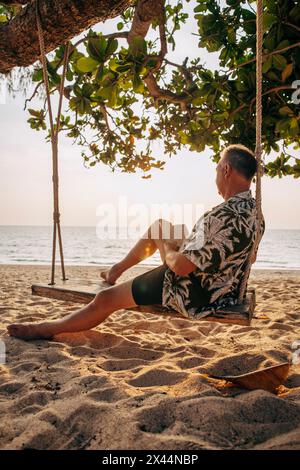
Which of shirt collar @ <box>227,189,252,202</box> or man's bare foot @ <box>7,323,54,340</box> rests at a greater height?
shirt collar @ <box>227,189,252,202</box>

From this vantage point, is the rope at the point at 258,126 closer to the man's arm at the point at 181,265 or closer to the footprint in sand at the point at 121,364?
the man's arm at the point at 181,265

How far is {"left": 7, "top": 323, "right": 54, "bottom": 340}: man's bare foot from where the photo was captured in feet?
7.83

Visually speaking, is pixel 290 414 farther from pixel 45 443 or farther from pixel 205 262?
pixel 45 443

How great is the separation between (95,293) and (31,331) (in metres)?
0.56

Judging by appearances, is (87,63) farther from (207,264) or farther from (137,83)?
(207,264)

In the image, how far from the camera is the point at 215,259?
5.94 ft

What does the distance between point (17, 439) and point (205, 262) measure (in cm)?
115

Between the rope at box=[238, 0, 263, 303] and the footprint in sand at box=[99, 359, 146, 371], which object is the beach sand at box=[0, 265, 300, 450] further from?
the rope at box=[238, 0, 263, 303]

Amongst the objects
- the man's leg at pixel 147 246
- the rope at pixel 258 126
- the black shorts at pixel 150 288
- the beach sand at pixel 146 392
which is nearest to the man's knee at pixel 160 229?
the man's leg at pixel 147 246

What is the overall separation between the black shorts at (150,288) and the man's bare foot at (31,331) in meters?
0.76

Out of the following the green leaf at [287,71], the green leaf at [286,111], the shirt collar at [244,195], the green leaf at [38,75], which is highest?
the green leaf at [38,75]

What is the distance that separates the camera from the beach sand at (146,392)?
1.23 meters

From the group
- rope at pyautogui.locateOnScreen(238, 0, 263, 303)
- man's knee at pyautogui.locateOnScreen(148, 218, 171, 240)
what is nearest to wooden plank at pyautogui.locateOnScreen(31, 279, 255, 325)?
rope at pyautogui.locateOnScreen(238, 0, 263, 303)
